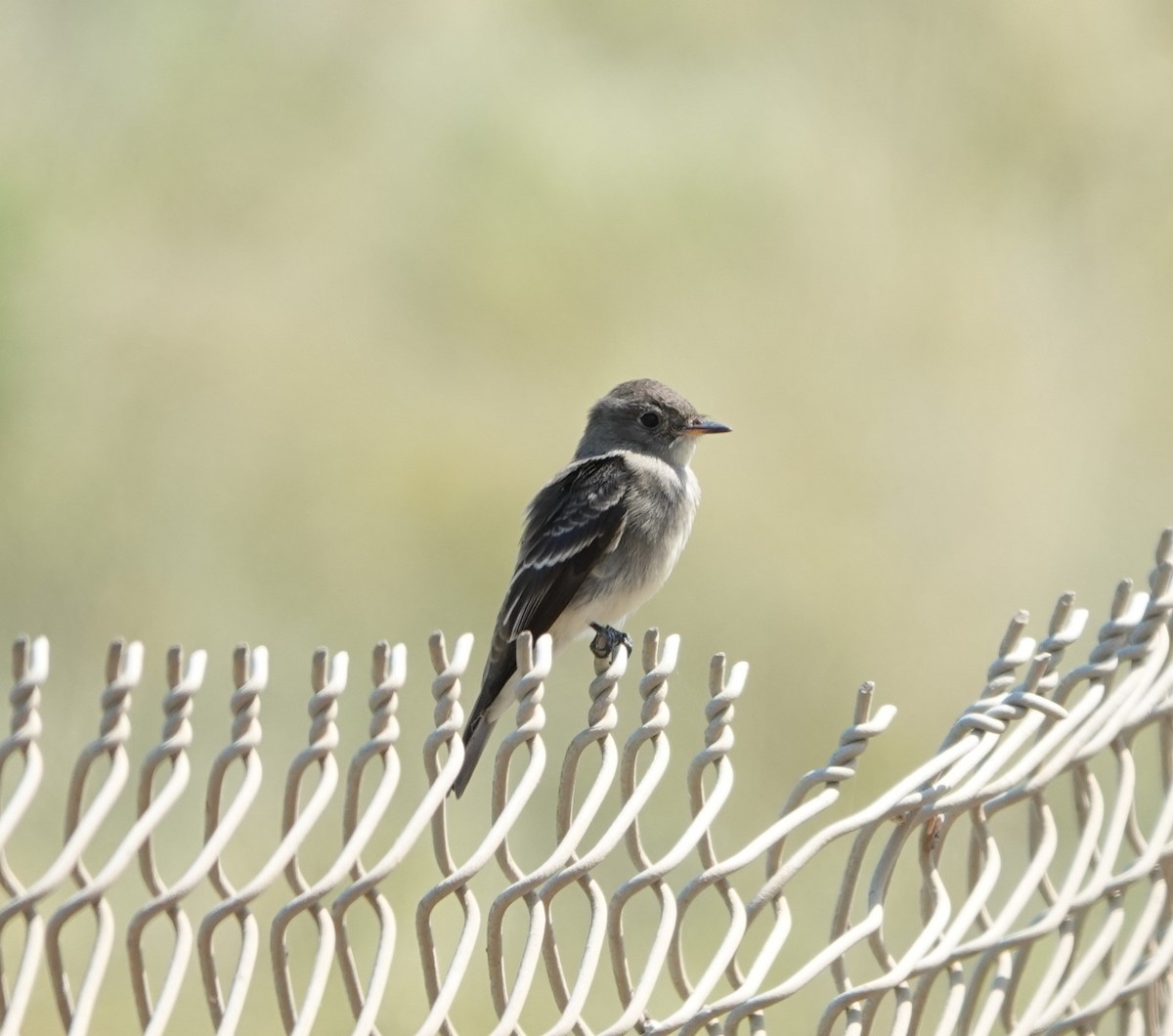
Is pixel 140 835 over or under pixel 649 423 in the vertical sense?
under

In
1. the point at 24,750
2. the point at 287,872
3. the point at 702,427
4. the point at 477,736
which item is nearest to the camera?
the point at 24,750

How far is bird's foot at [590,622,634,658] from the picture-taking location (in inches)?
145

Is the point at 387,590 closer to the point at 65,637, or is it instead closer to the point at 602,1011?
the point at 65,637

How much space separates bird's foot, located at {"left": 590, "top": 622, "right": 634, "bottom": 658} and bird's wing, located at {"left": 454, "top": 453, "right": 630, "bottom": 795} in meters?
0.12

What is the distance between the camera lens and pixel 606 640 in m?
3.77

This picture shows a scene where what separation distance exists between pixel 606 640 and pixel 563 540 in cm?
28

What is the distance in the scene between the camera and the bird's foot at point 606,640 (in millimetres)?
3689

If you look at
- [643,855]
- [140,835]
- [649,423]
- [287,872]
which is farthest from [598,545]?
[140,835]

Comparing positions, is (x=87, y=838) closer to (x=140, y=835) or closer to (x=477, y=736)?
(x=140, y=835)

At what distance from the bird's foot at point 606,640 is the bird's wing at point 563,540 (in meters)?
0.12

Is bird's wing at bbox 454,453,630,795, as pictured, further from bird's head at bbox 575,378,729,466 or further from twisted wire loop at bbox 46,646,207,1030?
twisted wire loop at bbox 46,646,207,1030

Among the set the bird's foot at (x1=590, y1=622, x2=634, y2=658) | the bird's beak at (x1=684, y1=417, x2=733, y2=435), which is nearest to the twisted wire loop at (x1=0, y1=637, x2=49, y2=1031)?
the bird's foot at (x1=590, y1=622, x2=634, y2=658)

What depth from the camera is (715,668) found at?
174 centimetres

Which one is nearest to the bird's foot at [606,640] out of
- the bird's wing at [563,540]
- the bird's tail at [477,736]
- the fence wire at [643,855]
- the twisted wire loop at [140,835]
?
the bird's wing at [563,540]
